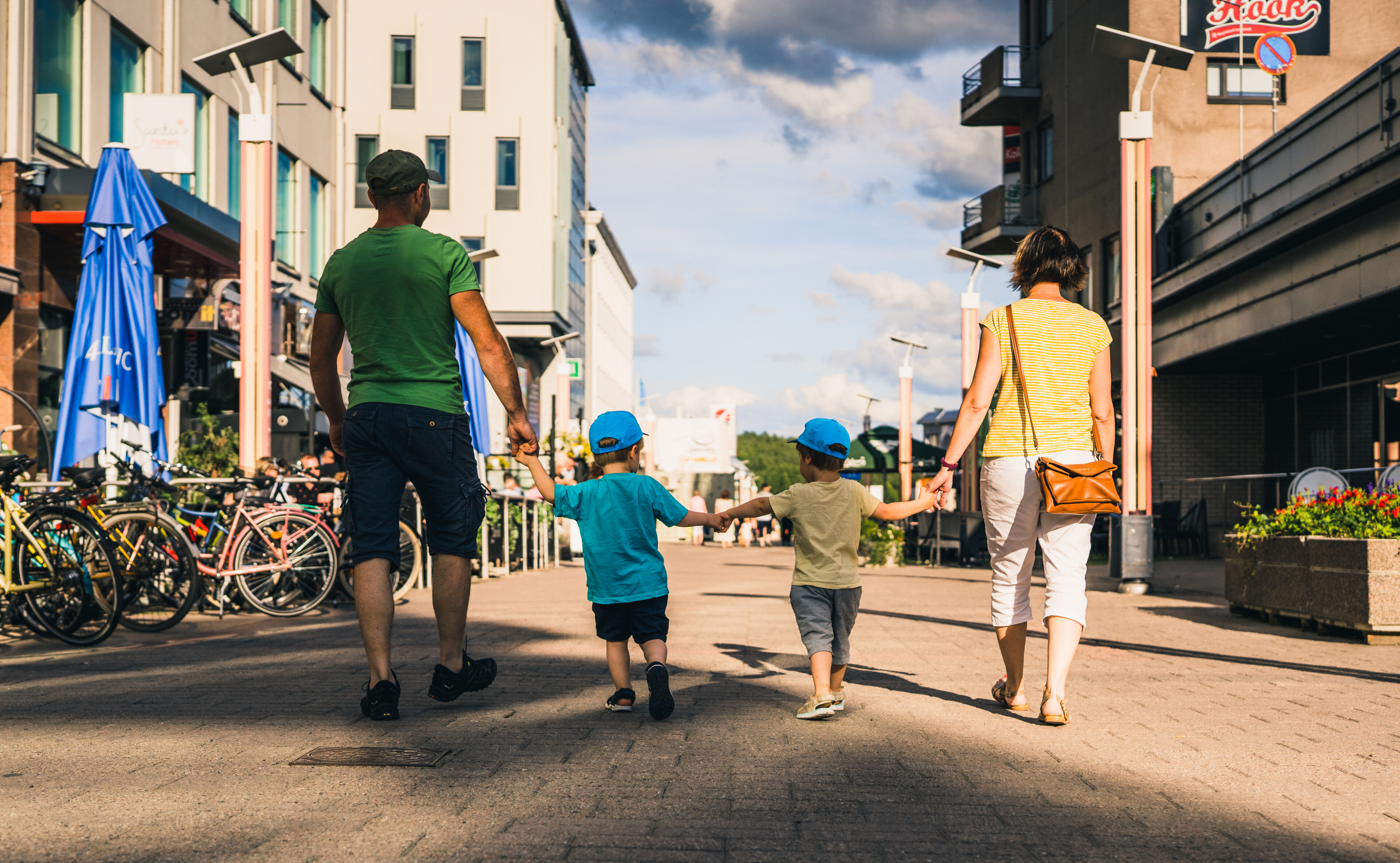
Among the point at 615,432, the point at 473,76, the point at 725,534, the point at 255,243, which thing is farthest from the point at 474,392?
the point at 473,76

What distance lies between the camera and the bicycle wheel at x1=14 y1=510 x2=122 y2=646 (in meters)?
7.24

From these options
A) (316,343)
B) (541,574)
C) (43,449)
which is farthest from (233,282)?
(316,343)

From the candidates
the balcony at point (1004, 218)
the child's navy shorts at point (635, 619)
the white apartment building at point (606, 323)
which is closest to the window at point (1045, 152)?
the balcony at point (1004, 218)

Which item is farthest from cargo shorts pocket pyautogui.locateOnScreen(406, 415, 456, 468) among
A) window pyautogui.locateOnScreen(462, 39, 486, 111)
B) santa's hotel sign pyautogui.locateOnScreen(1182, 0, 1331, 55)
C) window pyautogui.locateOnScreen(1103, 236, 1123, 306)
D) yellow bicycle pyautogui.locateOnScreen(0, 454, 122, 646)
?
window pyautogui.locateOnScreen(462, 39, 486, 111)

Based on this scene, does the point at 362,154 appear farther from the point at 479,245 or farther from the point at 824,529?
the point at 824,529

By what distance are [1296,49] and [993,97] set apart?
716cm

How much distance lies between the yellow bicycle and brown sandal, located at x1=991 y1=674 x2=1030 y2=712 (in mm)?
4900

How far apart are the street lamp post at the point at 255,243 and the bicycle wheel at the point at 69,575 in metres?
3.91

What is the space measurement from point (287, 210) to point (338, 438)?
23.0 m

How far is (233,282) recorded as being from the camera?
722 inches

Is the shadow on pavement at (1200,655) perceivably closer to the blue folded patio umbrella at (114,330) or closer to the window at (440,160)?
the blue folded patio umbrella at (114,330)

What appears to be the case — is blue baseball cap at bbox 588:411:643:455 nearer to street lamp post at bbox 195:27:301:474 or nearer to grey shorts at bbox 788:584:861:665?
grey shorts at bbox 788:584:861:665

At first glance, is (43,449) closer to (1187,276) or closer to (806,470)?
(806,470)

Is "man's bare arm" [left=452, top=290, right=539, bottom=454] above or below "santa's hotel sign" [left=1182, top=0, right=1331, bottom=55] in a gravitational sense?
below
